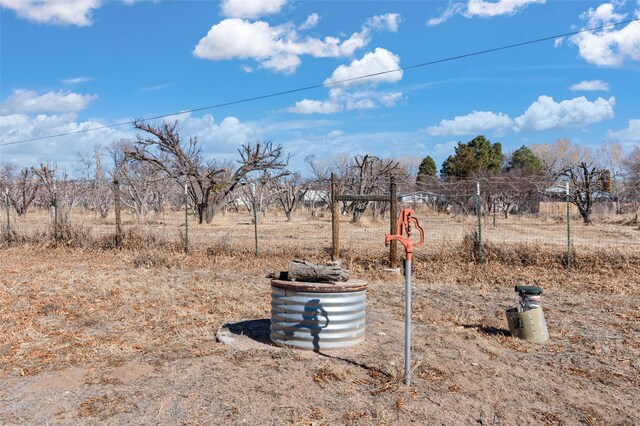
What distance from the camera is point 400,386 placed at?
15.7ft

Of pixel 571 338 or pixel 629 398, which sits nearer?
pixel 629 398

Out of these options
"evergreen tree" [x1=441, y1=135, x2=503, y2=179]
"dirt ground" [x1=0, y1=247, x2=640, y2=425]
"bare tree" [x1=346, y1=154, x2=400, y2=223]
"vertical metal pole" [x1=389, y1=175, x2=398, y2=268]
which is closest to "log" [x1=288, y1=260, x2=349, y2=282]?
"dirt ground" [x1=0, y1=247, x2=640, y2=425]

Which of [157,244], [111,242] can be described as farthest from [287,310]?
[111,242]

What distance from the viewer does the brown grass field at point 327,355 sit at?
4.37 m

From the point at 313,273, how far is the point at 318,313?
439 millimetres

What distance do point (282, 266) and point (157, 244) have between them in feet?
13.2

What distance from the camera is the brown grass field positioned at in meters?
4.37

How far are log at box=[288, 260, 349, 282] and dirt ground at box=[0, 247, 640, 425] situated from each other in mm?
767

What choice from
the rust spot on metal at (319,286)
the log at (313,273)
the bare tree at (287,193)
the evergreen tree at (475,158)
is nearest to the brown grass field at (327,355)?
the rust spot on metal at (319,286)

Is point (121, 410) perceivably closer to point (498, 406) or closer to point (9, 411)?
point (9, 411)

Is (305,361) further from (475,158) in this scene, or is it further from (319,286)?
(475,158)

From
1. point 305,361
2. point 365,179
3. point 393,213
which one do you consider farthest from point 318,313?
point 365,179

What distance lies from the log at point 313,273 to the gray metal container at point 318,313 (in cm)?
13

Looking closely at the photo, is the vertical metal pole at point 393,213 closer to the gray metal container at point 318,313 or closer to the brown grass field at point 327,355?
the brown grass field at point 327,355
